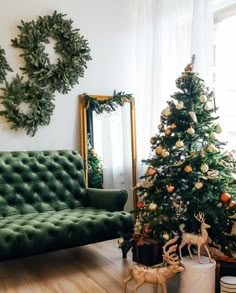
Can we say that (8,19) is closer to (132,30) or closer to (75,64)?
(75,64)

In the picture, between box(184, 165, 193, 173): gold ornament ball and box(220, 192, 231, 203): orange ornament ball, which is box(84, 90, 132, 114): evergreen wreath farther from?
box(220, 192, 231, 203): orange ornament ball

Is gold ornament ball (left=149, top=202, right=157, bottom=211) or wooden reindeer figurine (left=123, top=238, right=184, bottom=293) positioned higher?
gold ornament ball (left=149, top=202, right=157, bottom=211)

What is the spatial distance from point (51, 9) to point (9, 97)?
112 centimetres

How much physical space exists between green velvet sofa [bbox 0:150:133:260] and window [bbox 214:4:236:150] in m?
1.23

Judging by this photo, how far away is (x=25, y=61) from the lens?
360 centimetres

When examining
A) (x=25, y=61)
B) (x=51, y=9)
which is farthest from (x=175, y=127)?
(x=51, y=9)

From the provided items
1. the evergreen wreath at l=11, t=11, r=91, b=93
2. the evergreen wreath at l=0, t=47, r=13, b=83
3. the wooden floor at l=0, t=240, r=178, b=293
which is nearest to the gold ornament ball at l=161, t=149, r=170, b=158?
the wooden floor at l=0, t=240, r=178, b=293

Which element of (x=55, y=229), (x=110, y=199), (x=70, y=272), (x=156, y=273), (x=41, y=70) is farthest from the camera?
(x=41, y=70)

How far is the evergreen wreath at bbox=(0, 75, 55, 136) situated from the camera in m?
3.48

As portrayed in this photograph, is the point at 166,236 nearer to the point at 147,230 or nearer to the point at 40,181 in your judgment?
the point at 147,230

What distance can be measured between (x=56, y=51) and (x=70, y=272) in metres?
2.33

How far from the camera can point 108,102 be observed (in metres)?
4.01

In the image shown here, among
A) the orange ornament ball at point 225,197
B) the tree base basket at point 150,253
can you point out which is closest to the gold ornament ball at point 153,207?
the tree base basket at point 150,253

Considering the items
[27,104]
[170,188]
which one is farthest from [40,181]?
[170,188]
